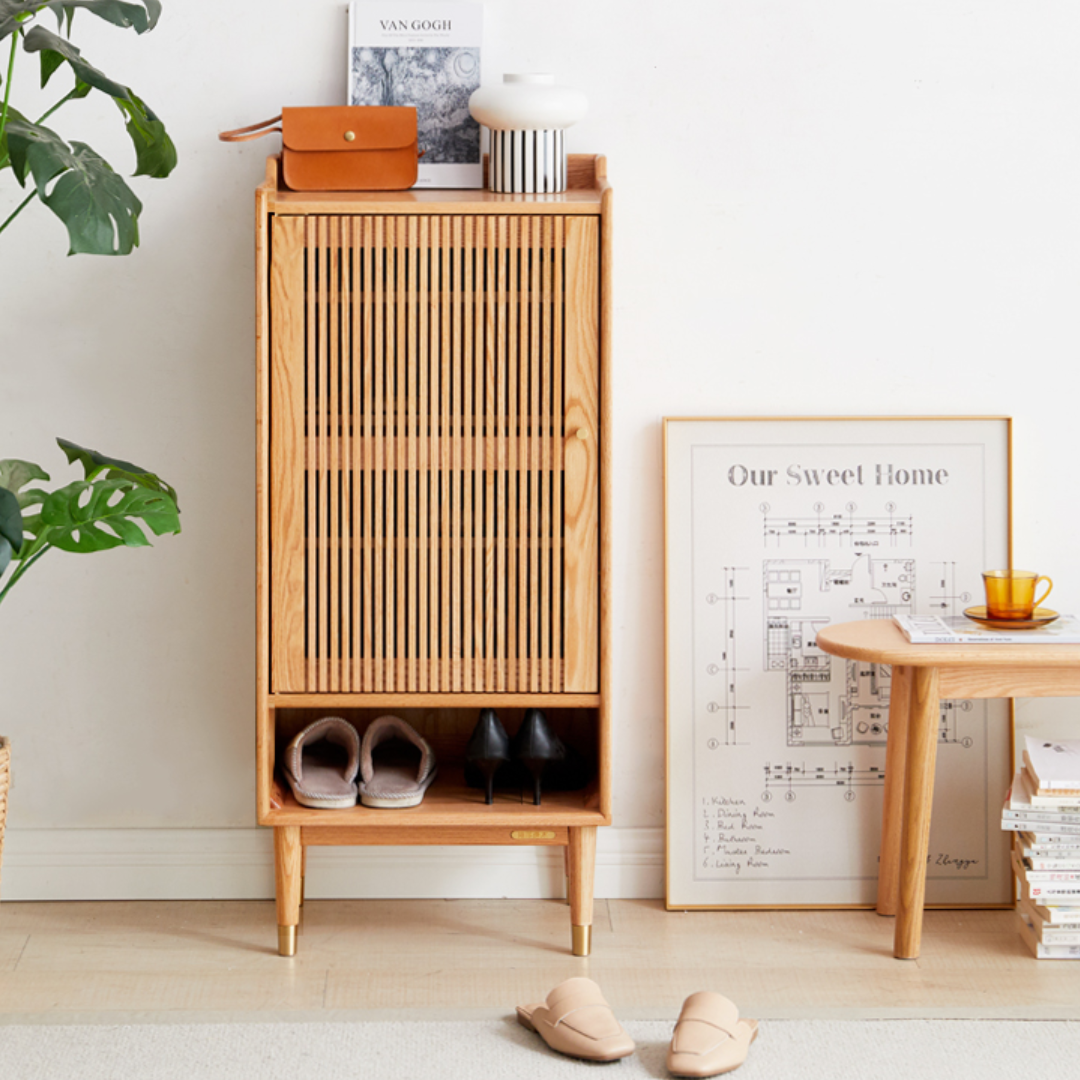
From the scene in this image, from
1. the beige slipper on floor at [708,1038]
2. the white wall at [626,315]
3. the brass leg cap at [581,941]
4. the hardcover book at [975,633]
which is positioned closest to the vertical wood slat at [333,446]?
the white wall at [626,315]

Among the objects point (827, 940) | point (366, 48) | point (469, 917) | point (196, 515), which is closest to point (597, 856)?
point (469, 917)

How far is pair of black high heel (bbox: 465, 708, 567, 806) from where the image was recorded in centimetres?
217

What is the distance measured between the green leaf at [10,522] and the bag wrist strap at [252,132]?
2.87 ft

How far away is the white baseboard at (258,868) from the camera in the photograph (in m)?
2.42

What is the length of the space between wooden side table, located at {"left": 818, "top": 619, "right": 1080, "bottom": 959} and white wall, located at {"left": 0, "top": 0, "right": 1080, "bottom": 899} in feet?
1.41

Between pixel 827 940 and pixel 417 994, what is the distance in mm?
779

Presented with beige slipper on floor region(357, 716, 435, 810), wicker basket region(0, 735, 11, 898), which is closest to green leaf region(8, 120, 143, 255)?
wicker basket region(0, 735, 11, 898)

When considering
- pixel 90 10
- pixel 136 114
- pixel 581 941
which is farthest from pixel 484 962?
pixel 90 10

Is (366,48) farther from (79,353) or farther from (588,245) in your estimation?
(79,353)

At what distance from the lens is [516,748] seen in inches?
86.2

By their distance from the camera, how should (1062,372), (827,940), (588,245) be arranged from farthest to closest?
(1062,372) < (827,940) < (588,245)

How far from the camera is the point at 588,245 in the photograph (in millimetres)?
2041

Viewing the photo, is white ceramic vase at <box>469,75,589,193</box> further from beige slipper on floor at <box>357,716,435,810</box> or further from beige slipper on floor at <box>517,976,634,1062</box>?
beige slipper on floor at <box>517,976,634,1062</box>

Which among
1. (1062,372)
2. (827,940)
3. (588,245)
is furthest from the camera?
(1062,372)
